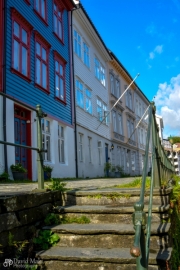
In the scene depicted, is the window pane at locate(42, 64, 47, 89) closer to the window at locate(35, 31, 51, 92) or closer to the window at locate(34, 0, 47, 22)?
the window at locate(35, 31, 51, 92)

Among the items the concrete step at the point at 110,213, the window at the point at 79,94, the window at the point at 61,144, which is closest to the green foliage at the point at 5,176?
the window at the point at 61,144

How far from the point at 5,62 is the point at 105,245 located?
8126mm

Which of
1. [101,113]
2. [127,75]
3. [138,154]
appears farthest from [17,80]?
[138,154]

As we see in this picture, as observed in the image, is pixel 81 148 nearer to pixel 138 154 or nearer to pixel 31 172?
pixel 31 172

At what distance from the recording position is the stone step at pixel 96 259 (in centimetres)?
277

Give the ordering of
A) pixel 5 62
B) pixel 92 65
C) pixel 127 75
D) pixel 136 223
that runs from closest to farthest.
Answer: pixel 136 223
pixel 5 62
pixel 92 65
pixel 127 75

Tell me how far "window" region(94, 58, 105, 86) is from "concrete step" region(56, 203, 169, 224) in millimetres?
17149

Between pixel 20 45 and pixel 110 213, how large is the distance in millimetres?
8958

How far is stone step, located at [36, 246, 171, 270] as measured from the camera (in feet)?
9.08

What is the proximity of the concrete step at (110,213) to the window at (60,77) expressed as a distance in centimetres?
1008

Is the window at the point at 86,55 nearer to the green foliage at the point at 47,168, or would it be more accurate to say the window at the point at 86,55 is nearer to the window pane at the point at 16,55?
the window pane at the point at 16,55

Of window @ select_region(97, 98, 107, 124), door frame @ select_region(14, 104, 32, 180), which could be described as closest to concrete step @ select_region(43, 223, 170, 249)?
door frame @ select_region(14, 104, 32, 180)

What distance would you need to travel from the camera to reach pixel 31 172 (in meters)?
10.8

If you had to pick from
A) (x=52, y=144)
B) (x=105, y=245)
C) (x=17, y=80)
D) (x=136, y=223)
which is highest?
(x=17, y=80)
